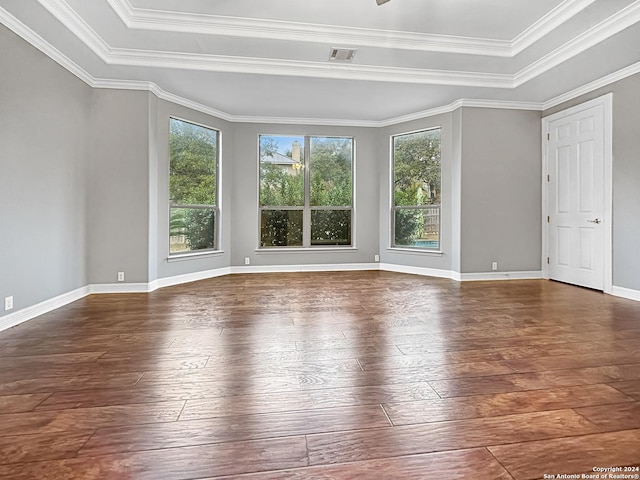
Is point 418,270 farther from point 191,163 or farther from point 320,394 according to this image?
point 320,394

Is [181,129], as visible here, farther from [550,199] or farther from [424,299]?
[550,199]

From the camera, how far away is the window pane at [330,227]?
654 cm

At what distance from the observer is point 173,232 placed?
5289 millimetres

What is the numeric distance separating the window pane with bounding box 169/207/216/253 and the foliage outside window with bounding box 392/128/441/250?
3245 mm

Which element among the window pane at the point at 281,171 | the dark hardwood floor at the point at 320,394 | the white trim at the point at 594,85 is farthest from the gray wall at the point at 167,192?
the white trim at the point at 594,85

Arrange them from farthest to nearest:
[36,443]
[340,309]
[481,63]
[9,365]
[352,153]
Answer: [352,153] → [481,63] → [340,309] → [9,365] → [36,443]

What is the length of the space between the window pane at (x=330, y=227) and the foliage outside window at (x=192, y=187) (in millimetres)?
1775

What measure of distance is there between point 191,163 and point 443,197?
4.06 meters

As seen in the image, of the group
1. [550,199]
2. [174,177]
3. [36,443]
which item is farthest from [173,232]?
[550,199]

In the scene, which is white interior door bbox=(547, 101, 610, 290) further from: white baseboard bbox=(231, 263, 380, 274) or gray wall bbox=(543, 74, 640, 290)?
white baseboard bbox=(231, 263, 380, 274)

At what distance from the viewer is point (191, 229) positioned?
559 centimetres

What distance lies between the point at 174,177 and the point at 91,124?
1.20 metres

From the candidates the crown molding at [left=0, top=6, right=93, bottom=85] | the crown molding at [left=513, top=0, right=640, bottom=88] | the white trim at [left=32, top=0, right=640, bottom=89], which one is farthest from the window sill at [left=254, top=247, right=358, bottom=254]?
the crown molding at [left=513, top=0, right=640, bottom=88]

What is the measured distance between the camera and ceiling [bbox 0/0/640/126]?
10.8 ft
